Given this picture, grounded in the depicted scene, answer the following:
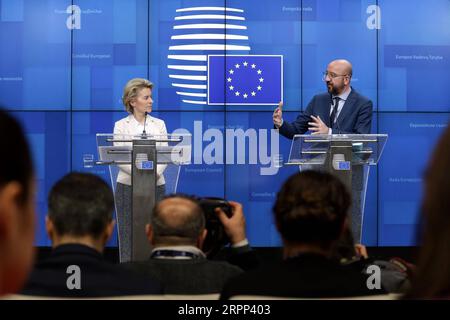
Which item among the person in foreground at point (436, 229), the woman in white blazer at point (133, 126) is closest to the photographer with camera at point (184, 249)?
the person in foreground at point (436, 229)

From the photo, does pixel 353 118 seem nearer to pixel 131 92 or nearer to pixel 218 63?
pixel 131 92

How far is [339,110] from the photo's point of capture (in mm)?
6016

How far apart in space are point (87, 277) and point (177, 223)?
1.71 feet

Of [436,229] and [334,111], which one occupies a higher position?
[334,111]

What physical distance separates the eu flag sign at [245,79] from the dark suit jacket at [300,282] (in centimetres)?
611

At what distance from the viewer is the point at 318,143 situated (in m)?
4.80

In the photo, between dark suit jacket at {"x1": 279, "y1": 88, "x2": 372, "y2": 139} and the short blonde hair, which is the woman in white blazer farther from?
dark suit jacket at {"x1": 279, "y1": 88, "x2": 372, "y2": 139}

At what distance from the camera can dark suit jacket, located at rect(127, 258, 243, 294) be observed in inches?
96.1

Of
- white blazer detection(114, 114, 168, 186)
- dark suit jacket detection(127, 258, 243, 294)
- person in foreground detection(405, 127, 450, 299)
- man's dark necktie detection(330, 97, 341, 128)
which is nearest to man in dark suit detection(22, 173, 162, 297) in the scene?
dark suit jacket detection(127, 258, 243, 294)

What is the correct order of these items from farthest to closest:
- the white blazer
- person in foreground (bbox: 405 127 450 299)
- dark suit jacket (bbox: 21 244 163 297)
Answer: the white blazer
dark suit jacket (bbox: 21 244 163 297)
person in foreground (bbox: 405 127 450 299)

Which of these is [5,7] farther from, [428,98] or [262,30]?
[428,98]

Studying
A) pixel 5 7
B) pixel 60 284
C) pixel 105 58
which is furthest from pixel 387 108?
pixel 60 284

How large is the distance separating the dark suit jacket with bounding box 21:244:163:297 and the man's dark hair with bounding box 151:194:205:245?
14.7 inches

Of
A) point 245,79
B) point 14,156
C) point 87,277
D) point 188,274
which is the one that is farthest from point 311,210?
point 245,79
